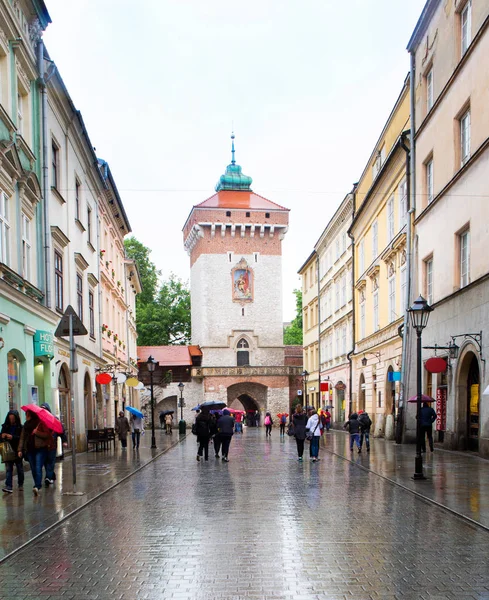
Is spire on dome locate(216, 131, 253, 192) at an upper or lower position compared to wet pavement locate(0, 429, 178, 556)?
upper

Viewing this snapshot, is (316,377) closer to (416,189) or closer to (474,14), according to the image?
(416,189)

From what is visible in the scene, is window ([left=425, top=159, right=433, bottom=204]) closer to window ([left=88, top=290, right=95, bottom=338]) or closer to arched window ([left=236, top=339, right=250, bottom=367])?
window ([left=88, top=290, right=95, bottom=338])

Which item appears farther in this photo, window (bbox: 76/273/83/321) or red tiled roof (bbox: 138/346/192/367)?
red tiled roof (bbox: 138/346/192/367)

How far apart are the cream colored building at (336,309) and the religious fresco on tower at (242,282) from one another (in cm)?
1298

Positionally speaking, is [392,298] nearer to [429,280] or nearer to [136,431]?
[429,280]

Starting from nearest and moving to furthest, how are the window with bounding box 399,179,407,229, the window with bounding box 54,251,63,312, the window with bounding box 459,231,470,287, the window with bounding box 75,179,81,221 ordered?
the window with bounding box 459,231,470,287 < the window with bounding box 54,251,63,312 < the window with bounding box 75,179,81,221 < the window with bounding box 399,179,407,229

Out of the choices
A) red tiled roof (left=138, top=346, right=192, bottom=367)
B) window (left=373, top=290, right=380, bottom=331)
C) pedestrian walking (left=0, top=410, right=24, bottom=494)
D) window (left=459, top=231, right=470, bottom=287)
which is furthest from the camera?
red tiled roof (left=138, top=346, right=192, bottom=367)

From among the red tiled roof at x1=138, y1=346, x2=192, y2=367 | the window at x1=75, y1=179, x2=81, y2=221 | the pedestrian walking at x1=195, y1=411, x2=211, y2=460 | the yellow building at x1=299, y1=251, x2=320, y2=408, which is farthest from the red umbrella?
the red tiled roof at x1=138, y1=346, x2=192, y2=367

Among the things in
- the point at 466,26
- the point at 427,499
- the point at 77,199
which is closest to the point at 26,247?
the point at 77,199

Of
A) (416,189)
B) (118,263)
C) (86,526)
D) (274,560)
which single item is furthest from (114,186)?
(274,560)

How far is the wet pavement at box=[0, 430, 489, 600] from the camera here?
627cm

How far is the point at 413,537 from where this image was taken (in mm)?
8414

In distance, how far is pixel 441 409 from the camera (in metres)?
23.3

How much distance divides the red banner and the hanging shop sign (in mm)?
12461
